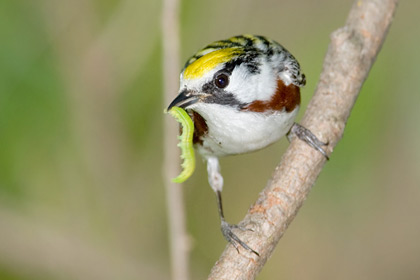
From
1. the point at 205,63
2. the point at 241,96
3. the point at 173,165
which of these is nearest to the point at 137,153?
the point at 173,165

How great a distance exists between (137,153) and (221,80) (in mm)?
2357

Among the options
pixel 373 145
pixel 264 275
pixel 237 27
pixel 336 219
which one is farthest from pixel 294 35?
pixel 264 275

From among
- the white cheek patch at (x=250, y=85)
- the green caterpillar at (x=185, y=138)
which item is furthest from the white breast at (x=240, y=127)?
the green caterpillar at (x=185, y=138)

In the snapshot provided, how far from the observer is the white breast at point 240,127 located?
4.21 m

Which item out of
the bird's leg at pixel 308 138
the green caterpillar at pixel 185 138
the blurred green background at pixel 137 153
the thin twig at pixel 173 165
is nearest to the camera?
the green caterpillar at pixel 185 138

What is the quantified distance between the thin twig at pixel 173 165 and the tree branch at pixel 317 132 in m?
0.47

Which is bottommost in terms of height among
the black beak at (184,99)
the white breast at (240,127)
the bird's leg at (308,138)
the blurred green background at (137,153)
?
the bird's leg at (308,138)

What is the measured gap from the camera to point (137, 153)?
6.27 meters

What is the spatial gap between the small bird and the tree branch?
0.46ft

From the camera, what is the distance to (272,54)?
4.48 meters

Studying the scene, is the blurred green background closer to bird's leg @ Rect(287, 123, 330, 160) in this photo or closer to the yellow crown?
bird's leg @ Rect(287, 123, 330, 160)

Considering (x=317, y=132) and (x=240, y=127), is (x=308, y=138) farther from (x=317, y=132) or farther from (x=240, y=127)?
(x=240, y=127)

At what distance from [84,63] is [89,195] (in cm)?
117

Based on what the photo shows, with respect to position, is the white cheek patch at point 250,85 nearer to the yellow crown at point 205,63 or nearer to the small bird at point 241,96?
the small bird at point 241,96
